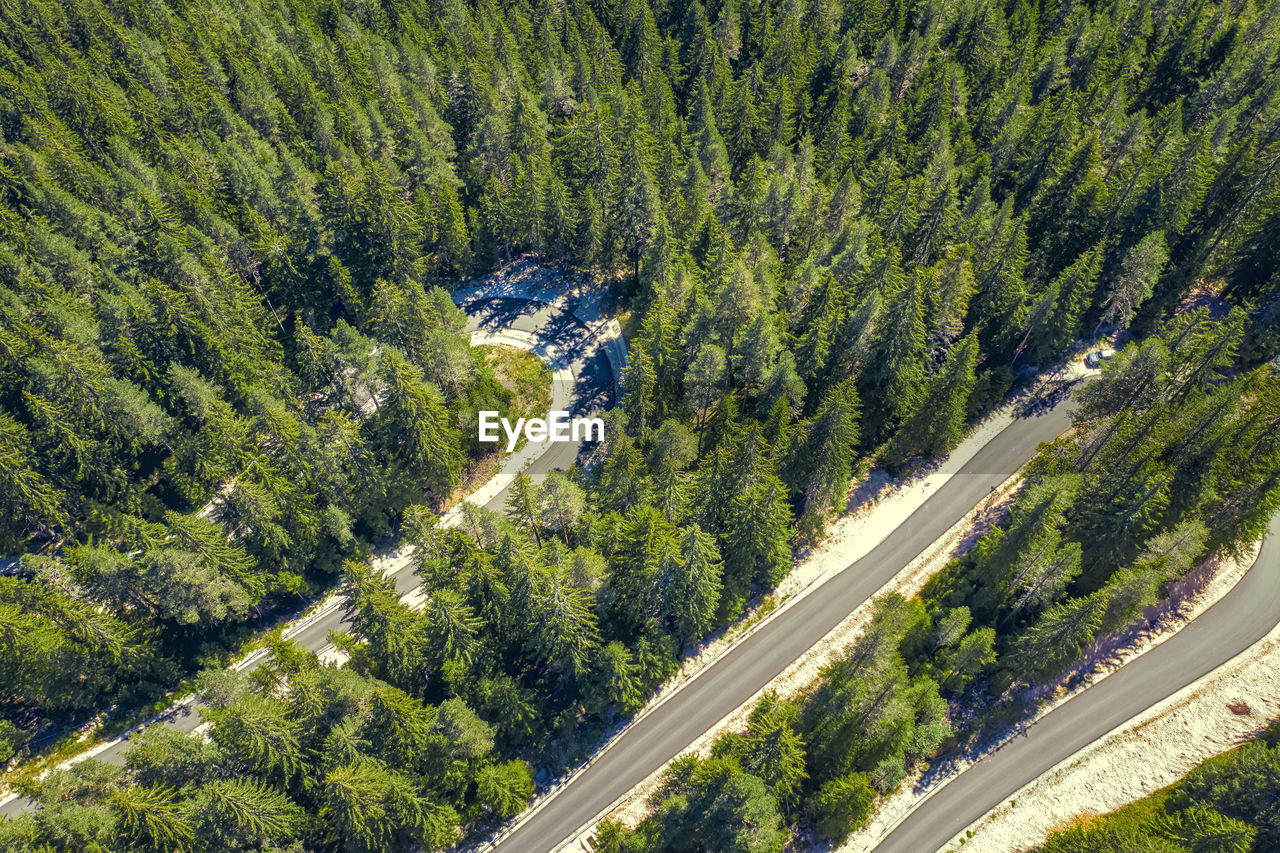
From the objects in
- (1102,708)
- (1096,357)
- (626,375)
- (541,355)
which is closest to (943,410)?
(1096,357)

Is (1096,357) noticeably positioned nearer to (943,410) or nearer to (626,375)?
(943,410)

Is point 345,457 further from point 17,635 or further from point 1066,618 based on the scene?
point 1066,618

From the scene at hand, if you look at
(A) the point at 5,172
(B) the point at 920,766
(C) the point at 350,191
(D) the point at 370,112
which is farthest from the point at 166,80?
(B) the point at 920,766

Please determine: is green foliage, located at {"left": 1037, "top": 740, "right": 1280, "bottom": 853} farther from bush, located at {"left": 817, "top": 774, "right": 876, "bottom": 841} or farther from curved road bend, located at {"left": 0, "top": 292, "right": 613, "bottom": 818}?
curved road bend, located at {"left": 0, "top": 292, "right": 613, "bottom": 818}

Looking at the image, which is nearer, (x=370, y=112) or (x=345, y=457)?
(x=345, y=457)

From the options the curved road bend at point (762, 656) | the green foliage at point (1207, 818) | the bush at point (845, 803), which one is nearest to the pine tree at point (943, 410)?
the curved road bend at point (762, 656)

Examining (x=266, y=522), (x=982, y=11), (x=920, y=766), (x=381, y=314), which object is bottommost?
(x=920, y=766)
